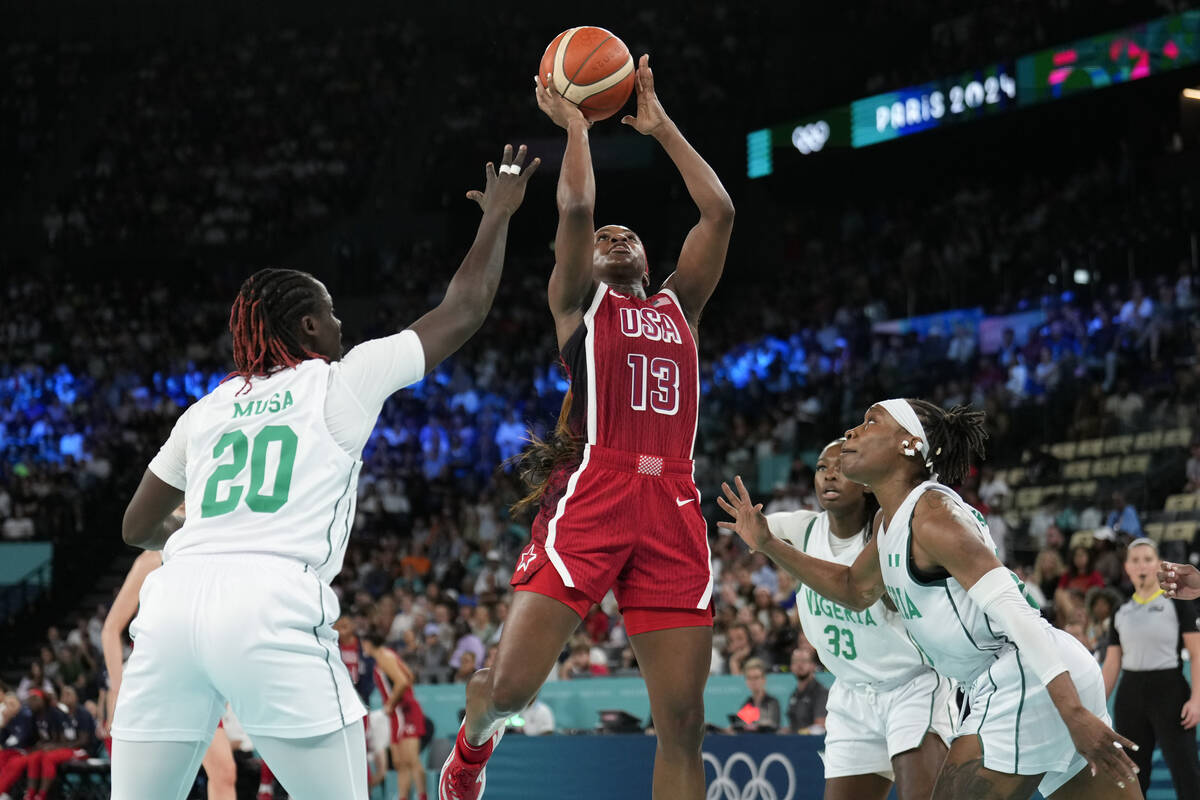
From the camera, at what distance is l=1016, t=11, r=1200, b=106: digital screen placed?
21.1 metres

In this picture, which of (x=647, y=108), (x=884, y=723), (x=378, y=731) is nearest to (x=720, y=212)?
(x=647, y=108)

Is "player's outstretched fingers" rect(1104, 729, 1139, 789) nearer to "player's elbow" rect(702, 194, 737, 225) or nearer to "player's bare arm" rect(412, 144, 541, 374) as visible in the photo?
"player's bare arm" rect(412, 144, 541, 374)

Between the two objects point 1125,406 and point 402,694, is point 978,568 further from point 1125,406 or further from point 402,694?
point 1125,406

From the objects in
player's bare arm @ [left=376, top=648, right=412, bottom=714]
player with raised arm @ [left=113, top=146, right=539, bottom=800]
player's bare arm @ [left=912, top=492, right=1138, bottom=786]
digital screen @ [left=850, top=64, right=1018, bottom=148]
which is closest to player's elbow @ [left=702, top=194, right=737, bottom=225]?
player's bare arm @ [left=912, top=492, right=1138, bottom=786]

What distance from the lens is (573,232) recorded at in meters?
5.20

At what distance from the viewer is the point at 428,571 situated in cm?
1831

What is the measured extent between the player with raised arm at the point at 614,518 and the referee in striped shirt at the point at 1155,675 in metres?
4.57

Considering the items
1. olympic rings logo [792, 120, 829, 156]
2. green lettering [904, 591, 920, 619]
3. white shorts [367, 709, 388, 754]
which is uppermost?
olympic rings logo [792, 120, 829, 156]

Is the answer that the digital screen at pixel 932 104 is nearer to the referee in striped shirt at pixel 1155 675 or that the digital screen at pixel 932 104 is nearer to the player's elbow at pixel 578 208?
the referee in striped shirt at pixel 1155 675

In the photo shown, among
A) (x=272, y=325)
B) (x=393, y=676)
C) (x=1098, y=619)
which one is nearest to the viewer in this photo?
(x=272, y=325)

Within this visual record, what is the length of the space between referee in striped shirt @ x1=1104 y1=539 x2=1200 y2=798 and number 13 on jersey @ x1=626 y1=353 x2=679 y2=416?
4.71 m

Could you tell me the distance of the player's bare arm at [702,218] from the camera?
5.61 m

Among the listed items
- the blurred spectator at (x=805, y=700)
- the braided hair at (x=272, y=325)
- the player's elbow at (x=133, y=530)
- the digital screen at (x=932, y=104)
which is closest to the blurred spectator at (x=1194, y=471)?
the blurred spectator at (x=805, y=700)

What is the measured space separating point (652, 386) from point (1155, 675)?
4988 mm
